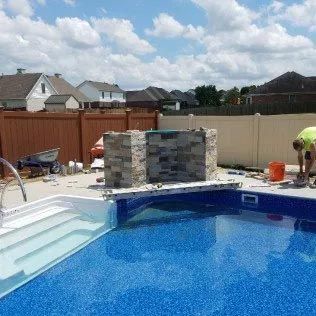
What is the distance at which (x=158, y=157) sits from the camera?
9031 mm

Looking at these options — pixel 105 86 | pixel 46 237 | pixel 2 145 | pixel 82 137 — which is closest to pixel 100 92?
pixel 105 86

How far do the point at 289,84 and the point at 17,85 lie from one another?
28.8m

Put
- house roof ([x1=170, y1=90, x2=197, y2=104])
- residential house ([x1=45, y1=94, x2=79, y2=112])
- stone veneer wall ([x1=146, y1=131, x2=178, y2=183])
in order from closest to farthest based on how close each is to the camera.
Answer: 1. stone veneer wall ([x1=146, y1=131, x2=178, y2=183])
2. residential house ([x1=45, y1=94, x2=79, y2=112])
3. house roof ([x1=170, y1=90, x2=197, y2=104])

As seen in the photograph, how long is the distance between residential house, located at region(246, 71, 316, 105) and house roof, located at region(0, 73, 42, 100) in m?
23.5

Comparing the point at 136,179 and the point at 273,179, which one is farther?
the point at 273,179

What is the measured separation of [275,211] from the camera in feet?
26.5

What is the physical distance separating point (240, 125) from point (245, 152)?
0.95 m

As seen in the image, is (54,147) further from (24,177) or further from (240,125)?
(240,125)

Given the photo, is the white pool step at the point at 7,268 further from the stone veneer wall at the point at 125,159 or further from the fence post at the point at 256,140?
the fence post at the point at 256,140

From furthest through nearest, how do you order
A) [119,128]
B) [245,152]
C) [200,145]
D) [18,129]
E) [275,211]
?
1. [119,128]
2. [245,152]
3. [18,129]
4. [200,145]
5. [275,211]

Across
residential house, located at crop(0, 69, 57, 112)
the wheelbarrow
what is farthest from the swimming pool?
residential house, located at crop(0, 69, 57, 112)

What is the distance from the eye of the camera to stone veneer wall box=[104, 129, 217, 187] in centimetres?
838

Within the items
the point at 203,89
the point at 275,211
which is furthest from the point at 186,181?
the point at 203,89

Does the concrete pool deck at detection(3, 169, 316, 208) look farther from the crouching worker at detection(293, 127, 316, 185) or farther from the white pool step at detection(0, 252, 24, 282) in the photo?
the white pool step at detection(0, 252, 24, 282)
